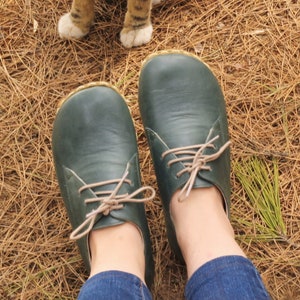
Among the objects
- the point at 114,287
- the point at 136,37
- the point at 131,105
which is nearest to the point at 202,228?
the point at 114,287

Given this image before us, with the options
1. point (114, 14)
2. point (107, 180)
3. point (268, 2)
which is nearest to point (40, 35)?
point (114, 14)

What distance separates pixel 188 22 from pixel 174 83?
36 cm

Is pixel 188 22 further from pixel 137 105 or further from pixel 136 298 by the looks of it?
pixel 136 298

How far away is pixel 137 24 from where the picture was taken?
1.63 meters

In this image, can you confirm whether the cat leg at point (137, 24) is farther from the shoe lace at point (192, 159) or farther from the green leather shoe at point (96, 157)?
the shoe lace at point (192, 159)

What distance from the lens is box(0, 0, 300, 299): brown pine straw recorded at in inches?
57.7

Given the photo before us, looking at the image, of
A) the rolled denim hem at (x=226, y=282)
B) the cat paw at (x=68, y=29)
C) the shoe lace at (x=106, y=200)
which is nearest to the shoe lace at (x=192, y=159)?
the shoe lace at (x=106, y=200)

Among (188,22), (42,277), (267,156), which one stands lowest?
(42,277)

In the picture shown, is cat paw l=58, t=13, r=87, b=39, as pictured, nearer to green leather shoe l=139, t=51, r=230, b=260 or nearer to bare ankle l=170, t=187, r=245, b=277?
green leather shoe l=139, t=51, r=230, b=260

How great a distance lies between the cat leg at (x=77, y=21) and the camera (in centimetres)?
162

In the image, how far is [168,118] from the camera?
148cm

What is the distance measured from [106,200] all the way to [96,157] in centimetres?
18

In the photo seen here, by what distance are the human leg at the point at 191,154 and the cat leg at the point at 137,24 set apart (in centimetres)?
19

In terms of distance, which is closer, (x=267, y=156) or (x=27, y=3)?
(x=267, y=156)
